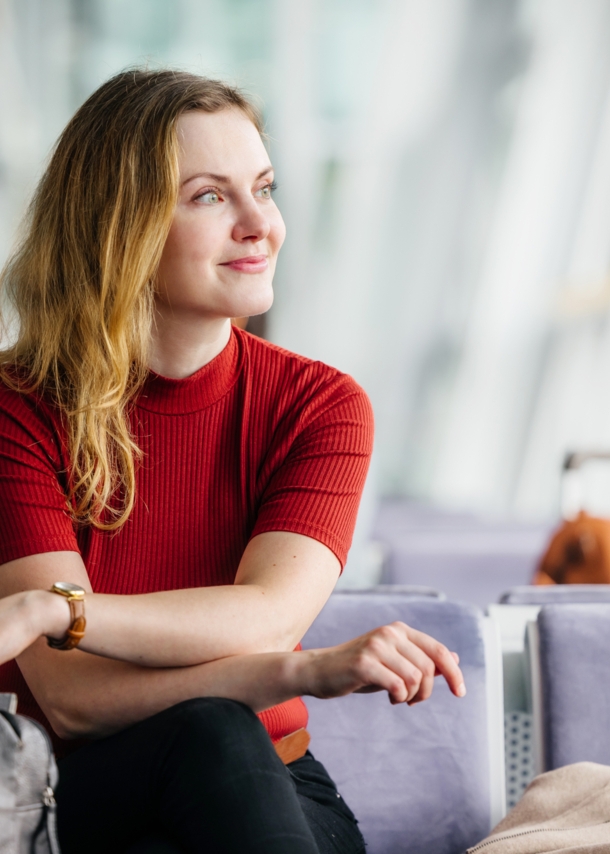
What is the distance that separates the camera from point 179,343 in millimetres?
1195

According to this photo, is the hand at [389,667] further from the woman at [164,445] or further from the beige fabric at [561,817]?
the beige fabric at [561,817]

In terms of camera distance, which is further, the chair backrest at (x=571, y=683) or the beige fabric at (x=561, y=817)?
the chair backrest at (x=571, y=683)

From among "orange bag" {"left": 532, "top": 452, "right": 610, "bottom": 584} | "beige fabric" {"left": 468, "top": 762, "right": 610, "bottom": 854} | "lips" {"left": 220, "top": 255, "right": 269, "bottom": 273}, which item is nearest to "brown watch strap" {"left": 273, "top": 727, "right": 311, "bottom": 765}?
"beige fabric" {"left": 468, "top": 762, "right": 610, "bottom": 854}

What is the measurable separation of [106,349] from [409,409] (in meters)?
4.56

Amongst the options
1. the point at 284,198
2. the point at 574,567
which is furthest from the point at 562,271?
the point at 574,567

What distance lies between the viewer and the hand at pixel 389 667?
2.87ft

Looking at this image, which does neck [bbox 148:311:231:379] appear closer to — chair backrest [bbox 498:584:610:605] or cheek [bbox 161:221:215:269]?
cheek [bbox 161:221:215:269]

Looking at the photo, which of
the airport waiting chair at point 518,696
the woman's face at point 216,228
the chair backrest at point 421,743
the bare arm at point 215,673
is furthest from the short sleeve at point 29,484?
the airport waiting chair at point 518,696

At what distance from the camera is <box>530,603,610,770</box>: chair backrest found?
1.32m

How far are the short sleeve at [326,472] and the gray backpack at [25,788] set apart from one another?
0.37 meters

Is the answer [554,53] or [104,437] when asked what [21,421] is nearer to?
[104,437]

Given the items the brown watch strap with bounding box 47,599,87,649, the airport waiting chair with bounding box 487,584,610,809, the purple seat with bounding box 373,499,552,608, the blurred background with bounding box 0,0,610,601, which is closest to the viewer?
the brown watch strap with bounding box 47,599,87,649

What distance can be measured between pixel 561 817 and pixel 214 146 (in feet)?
2.89

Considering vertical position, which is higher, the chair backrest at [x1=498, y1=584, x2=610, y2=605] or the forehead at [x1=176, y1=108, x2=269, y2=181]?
the forehead at [x1=176, y1=108, x2=269, y2=181]
